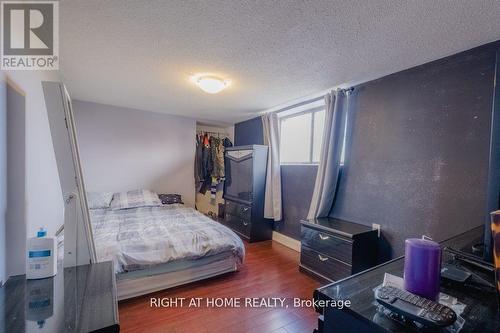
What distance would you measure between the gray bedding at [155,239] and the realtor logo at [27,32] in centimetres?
146

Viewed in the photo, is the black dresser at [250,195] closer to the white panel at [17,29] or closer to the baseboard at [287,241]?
the baseboard at [287,241]

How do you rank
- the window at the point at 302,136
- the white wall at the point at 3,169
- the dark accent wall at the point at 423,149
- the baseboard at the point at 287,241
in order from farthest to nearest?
the baseboard at the point at 287,241 → the window at the point at 302,136 → the dark accent wall at the point at 423,149 → the white wall at the point at 3,169

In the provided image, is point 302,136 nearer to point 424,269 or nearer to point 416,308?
point 424,269

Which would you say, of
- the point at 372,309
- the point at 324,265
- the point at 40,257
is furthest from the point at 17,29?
the point at 324,265

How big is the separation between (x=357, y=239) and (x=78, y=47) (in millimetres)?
2960

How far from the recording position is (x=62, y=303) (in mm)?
804

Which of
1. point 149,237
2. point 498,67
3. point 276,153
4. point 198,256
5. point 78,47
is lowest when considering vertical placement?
point 198,256

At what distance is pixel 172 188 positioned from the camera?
4242mm

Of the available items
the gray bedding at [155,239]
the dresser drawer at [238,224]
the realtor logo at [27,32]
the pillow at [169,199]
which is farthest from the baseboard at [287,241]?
the realtor logo at [27,32]

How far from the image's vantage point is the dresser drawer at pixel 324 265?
6.91 feet

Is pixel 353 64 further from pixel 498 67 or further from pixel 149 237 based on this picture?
pixel 149 237

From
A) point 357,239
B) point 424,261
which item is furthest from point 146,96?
point 424,261

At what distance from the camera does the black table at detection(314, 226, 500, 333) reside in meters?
0.59

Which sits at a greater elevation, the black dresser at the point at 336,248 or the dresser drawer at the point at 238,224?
the black dresser at the point at 336,248
